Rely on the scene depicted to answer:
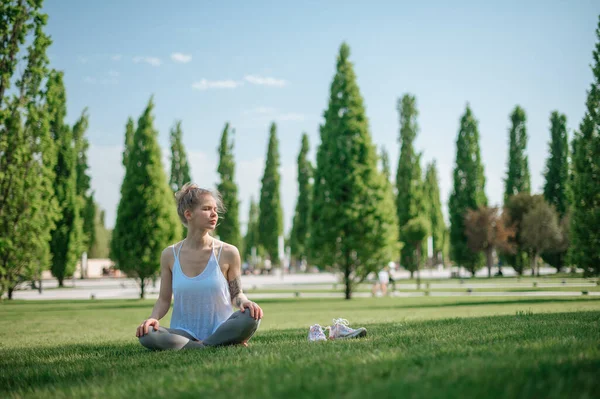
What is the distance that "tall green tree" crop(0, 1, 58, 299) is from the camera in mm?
11867

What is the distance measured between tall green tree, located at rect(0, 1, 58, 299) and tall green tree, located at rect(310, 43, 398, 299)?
52.5 ft

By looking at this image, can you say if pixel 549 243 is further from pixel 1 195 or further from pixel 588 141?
pixel 1 195

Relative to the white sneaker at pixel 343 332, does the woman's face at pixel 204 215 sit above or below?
above

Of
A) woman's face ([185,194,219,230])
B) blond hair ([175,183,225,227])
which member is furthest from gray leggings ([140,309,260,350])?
blond hair ([175,183,225,227])

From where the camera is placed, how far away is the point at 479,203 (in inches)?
2064

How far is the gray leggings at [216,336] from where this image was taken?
18.3 feet

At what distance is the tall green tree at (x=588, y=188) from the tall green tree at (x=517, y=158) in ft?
122

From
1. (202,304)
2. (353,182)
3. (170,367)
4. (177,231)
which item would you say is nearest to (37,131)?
(202,304)

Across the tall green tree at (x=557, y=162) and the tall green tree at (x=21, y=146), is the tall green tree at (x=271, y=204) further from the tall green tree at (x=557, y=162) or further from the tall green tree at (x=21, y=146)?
the tall green tree at (x=21, y=146)

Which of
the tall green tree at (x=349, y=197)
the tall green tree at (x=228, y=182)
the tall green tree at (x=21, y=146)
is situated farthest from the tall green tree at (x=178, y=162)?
the tall green tree at (x=21, y=146)

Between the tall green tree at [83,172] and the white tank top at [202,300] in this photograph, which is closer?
the white tank top at [202,300]

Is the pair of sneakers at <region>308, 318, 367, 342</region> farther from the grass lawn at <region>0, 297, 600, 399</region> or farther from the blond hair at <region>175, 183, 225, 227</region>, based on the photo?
the blond hair at <region>175, 183, 225, 227</region>

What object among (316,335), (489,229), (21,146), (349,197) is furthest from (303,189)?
(316,335)

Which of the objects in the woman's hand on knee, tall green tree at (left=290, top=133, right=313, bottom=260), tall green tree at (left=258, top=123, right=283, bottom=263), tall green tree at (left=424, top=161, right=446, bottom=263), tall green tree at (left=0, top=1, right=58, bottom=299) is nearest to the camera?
the woman's hand on knee
